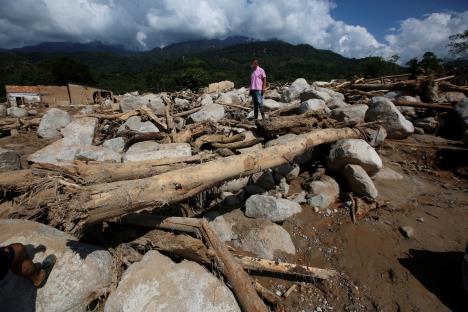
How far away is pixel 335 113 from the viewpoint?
25.1ft

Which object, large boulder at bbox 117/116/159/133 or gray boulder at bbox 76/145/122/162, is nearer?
gray boulder at bbox 76/145/122/162

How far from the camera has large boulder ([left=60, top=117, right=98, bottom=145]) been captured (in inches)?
304

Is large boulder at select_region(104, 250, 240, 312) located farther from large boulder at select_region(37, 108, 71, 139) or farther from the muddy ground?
large boulder at select_region(37, 108, 71, 139)

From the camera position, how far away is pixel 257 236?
13.7 ft

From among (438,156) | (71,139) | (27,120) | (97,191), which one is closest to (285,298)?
(97,191)

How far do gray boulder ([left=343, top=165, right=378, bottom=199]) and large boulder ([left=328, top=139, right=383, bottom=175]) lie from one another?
167mm

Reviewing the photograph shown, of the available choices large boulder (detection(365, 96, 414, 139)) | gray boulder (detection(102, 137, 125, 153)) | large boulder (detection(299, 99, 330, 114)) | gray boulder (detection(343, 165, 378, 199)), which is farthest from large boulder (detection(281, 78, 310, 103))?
gray boulder (detection(102, 137, 125, 153))

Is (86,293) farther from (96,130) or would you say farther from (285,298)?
(96,130)

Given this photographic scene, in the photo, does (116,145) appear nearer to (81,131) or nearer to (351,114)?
(81,131)

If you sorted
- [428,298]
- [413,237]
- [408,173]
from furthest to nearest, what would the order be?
[408,173] → [413,237] → [428,298]

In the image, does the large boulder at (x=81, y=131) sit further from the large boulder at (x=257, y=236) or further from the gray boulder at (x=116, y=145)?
the large boulder at (x=257, y=236)

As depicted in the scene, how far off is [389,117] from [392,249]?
4179 millimetres

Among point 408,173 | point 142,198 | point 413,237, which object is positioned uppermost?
point 142,198

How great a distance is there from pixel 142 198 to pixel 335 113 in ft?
21.1
